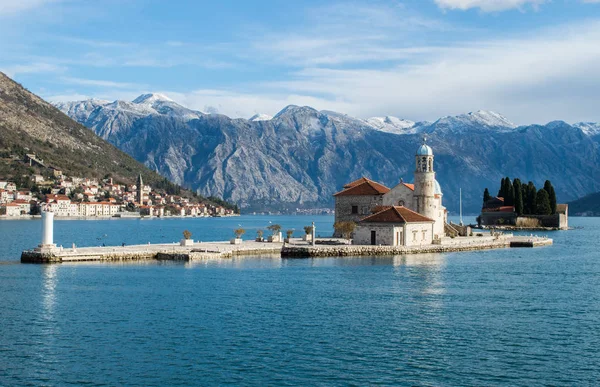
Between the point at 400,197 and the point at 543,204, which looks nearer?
the point at 400,197

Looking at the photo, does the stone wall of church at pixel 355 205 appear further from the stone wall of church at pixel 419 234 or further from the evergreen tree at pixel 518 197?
the evergreen tree at pixel 518 197

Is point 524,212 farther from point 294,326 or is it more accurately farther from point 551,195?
point 294,326

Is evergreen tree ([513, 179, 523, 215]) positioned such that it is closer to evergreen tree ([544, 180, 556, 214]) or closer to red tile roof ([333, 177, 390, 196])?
evergreen tree ([544, 180, 556, 214])

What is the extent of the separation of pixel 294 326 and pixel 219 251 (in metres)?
31.3

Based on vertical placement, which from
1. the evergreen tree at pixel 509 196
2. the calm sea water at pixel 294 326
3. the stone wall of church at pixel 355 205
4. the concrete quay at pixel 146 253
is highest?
the evergreen tree at pixel 509 196

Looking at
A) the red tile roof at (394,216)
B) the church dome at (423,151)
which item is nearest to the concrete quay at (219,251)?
the red tile roof at (394,216)

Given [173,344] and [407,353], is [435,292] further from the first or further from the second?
[173,344]

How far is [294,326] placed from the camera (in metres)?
32.1

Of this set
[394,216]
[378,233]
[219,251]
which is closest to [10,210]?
[219,251]

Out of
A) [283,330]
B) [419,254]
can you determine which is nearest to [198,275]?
[283,330]

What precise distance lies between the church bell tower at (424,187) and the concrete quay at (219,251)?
370 cm

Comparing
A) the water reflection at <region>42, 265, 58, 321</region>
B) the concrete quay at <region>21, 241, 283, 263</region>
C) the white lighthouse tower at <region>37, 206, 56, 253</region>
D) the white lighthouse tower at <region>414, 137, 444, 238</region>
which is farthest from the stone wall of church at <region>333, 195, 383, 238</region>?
the water reflection at <region>42, 265, 58, 321</region>

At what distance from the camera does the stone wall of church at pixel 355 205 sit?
78.8 metres

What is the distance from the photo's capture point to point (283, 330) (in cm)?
3122
